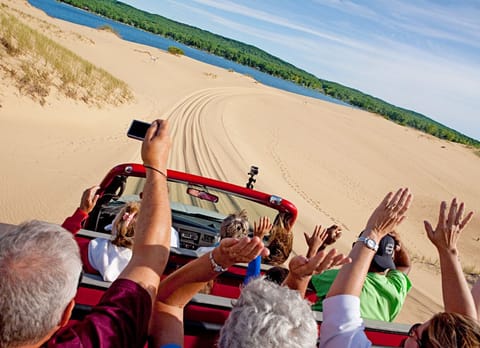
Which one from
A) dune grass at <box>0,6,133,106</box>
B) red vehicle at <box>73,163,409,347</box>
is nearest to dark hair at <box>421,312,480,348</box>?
red vehicle at <box>73,163,409,347</box>

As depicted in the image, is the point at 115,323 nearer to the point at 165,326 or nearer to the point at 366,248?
the point at 165,326

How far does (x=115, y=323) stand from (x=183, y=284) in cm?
45

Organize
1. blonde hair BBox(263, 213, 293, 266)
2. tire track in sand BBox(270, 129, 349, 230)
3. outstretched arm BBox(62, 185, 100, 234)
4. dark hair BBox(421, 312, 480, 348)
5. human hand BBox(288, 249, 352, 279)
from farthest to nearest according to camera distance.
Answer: tire track in sand BBox(270, 129, 349, 230)
blonde hair BBox(263, 213, 293, 266)
outstretched arm BBox(62, 185, 100, 234)
human hand BBox(288, 249, 352, 279)
dark hair BBox(421, 312, 480, 348)

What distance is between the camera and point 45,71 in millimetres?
14617

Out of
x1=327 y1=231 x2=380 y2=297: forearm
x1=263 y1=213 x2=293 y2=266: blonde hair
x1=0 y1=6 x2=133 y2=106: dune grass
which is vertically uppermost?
x1=327 y1=231 x2=380 y2=297: forearm

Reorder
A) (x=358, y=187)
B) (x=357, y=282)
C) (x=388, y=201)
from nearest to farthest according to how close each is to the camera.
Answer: (x=357, y=282) → (x=388, y=201) → (x=358, y=187)

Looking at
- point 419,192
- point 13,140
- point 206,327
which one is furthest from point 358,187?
point 206,327

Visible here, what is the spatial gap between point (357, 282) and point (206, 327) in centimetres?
82

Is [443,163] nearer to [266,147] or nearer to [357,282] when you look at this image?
[266,147]

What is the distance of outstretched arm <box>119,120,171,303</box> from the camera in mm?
1839

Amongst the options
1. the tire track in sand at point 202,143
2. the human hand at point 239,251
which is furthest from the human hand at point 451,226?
the tire track in sand at point 202,143

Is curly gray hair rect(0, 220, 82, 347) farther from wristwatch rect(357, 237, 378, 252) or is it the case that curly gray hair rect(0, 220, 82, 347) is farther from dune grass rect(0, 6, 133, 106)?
dune grass rect(0, 6, 133, 106)

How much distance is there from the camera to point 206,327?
228cm

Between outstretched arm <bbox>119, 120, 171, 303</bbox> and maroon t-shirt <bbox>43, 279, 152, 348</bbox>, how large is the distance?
2.5 inches
